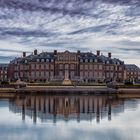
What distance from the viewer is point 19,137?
56.9ft

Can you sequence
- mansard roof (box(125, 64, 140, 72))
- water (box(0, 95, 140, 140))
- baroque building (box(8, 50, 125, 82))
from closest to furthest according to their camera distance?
water (box(0, 95, 140, 140))
baroque building (box(8, 50, 125, 82))
mansard roof (box(125, 64, 140, 72))

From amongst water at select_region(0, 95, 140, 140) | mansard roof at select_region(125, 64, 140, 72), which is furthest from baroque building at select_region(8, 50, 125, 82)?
water at select_region(0, 95, 140, 140)

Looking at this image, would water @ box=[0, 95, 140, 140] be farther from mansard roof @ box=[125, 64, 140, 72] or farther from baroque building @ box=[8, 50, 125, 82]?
mansard roof @ box=[125, 64, 140, 72]

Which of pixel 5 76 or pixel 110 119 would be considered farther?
pixel 5 76

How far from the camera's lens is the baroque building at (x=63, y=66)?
9012cm

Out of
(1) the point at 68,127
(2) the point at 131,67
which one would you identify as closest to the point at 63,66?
(2) the point at 131,67

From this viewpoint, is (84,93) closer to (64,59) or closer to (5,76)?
(64,59)

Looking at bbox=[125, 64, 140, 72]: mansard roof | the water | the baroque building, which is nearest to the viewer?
the water

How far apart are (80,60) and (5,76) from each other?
2595 centimetres

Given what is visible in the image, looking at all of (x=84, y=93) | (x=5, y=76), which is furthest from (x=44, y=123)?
(x=5, y=76)

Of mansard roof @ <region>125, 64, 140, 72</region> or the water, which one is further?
mansard roof @ <region>125, 64, 140, 72</region>

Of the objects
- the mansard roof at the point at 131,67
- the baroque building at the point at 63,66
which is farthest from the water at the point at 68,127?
the mansard roof at the point at 131,67

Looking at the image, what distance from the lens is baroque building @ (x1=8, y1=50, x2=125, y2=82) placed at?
90.1m

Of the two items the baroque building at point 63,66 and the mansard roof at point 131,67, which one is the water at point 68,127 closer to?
the baroque building at point 63,66
